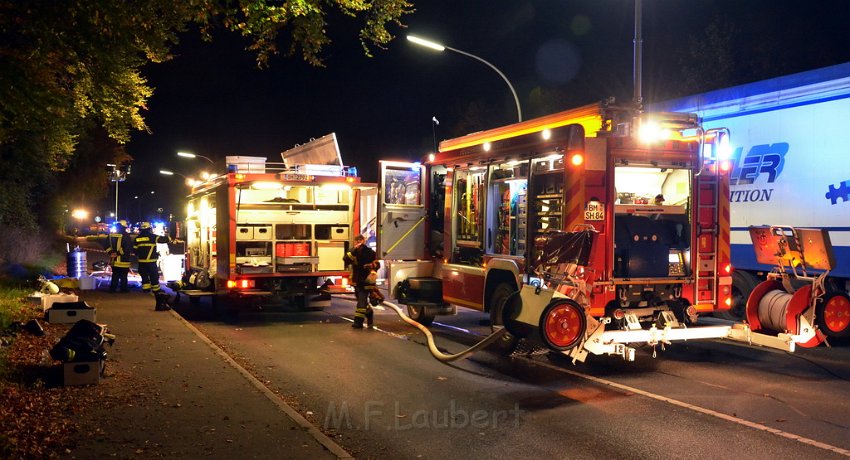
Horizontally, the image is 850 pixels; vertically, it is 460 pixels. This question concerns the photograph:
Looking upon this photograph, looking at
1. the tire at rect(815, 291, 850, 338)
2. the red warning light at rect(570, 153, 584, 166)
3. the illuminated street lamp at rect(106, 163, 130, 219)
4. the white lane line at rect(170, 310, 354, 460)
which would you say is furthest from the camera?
the illuminated street lamp at rect(106, 163, 130, 219)

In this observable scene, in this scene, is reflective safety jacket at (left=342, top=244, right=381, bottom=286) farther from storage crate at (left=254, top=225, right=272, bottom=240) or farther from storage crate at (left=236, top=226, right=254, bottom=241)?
storage crate at (left=236, top=226, right=254, bottom=241)

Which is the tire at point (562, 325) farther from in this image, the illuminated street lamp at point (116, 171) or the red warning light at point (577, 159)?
the illuminated street lamp at point (116, 171)

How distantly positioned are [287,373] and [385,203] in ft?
13.9

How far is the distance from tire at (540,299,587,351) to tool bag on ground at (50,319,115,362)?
4.50 meters

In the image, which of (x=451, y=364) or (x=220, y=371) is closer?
(x=220, y=371)

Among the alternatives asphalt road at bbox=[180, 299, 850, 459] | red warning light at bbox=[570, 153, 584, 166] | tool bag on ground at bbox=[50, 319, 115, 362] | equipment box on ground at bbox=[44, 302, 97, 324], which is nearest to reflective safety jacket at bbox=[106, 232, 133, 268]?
equipment box on ground at bbox=[44, 302, 97, 324]

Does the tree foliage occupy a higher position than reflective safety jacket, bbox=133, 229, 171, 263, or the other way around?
the tree foliage

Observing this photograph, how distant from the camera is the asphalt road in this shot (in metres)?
5.91

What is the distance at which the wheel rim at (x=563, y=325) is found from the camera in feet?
24.3

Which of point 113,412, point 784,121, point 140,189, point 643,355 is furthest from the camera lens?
point 140,189

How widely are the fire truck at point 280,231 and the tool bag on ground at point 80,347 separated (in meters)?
5.50

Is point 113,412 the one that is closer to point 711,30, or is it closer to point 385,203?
point 385,203

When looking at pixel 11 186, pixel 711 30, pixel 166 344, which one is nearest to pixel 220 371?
pixel 166 344

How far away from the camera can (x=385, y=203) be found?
12320 mm
